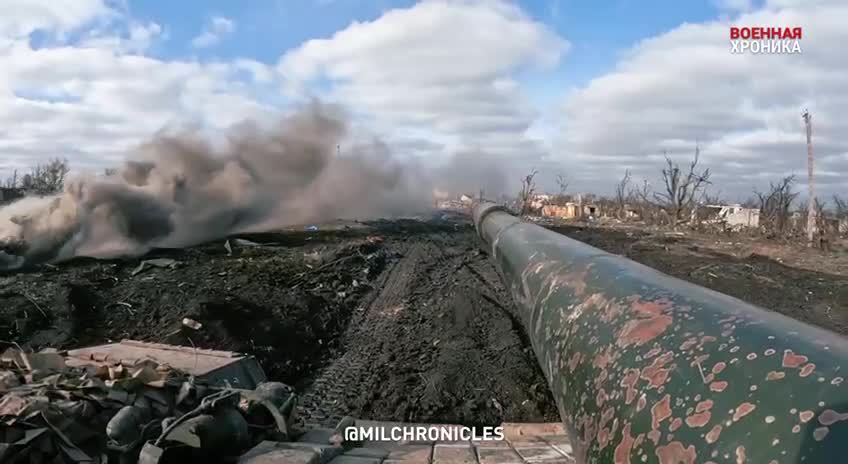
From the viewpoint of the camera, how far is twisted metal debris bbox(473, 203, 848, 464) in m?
1.14

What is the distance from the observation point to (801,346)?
1.33 metres

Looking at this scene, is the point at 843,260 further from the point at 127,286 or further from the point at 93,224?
the point at 93,224

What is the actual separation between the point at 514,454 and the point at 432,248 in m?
15.3

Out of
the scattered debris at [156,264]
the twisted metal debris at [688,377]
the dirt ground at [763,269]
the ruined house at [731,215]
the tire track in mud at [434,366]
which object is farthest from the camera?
the ruined house at [731,215]

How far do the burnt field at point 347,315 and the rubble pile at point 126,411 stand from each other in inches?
61.3

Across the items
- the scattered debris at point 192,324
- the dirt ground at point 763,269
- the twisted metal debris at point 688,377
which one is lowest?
the dirt ground at point 763,269

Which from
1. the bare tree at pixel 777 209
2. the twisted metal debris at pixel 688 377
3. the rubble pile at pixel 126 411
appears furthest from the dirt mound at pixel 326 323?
the bare tree at pixel 777 209

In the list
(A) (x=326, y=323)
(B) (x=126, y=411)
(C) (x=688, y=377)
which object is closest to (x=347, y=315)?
(A) (x=326, y=323)

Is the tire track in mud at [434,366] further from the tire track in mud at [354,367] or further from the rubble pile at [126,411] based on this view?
the rubble pile at [126,411]

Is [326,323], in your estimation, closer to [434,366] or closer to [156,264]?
[434,366]

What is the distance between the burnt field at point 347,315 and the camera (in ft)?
20.0

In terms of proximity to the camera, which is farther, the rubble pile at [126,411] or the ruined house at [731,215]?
the ruined house at [731,215]

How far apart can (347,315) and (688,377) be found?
8431 millimetres

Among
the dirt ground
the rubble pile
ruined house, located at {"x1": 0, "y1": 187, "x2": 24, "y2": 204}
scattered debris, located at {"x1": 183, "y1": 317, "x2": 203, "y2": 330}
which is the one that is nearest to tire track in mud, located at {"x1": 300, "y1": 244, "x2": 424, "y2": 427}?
the rubble pile
